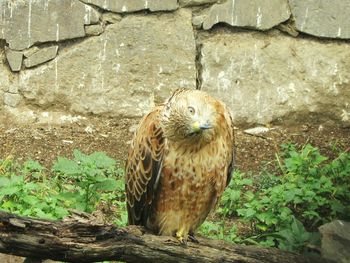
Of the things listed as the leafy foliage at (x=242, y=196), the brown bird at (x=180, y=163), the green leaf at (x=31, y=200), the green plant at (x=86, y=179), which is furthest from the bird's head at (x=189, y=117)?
the green leaf at (x=31, y=200)

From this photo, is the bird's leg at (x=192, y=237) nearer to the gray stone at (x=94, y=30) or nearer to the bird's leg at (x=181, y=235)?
the bird's leg at (x=181, y=235)

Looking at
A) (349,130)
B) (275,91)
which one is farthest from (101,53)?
(349,130)

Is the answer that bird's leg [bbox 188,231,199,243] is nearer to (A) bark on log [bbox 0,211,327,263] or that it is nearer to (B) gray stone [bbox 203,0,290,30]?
(A) bark on log [bbox 0,211,327,263]

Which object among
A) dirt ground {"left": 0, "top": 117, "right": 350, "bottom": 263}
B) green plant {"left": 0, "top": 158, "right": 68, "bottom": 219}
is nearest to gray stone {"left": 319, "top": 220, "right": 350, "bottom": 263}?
green plant {"left": 0, "top": 158, "right": 68, "bottom": 219}

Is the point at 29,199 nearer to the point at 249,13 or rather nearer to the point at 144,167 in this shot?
the point at 144,167

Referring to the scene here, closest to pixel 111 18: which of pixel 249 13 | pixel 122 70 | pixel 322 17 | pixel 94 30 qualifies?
pixel 94 30

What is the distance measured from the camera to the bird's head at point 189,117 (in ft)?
15.8

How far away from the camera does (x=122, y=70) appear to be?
8273mm

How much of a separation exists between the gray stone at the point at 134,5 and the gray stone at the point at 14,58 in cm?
74

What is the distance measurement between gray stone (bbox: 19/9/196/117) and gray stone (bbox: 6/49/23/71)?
0.09 m

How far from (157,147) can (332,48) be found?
3.68 m

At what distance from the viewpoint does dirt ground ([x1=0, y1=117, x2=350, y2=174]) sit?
311 inches

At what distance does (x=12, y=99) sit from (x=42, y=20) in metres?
0.74

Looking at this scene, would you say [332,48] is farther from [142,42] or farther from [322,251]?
[322,251]
